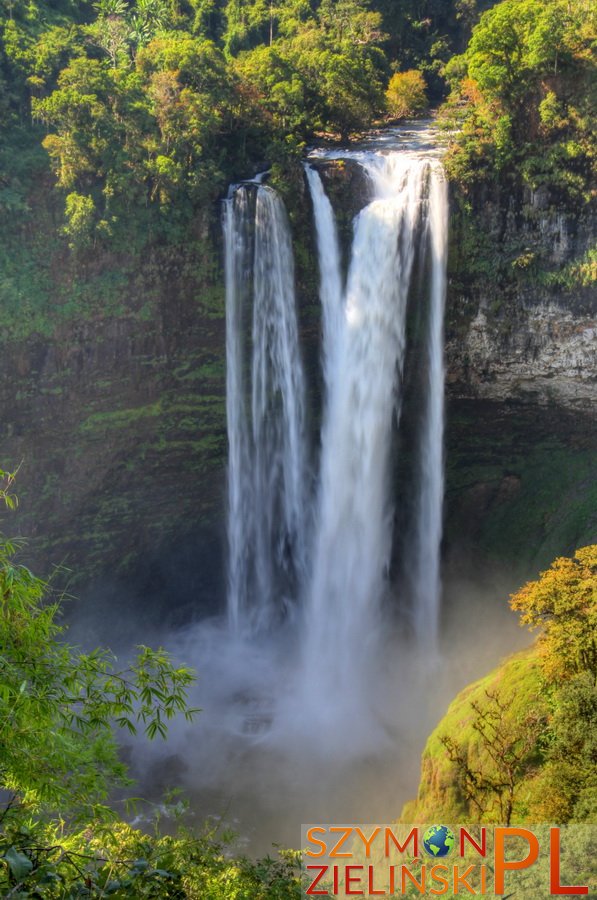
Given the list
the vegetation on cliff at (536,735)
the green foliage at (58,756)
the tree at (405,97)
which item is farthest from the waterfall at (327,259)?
the green foliage at (58,756)

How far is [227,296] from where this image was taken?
21.7m

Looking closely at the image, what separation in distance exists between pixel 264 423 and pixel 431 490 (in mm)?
5279

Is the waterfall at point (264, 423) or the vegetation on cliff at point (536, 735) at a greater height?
the waterfall at point (264, 423)

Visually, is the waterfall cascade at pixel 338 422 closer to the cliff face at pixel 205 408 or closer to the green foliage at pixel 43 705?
the cliff face at pixel 205 408

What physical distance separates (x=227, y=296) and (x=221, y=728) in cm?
1148

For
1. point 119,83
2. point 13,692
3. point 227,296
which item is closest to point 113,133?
point 119,83

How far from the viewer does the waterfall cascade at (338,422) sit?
68.5 ft

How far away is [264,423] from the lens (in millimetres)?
22391

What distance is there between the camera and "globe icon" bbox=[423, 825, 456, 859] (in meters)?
10.4

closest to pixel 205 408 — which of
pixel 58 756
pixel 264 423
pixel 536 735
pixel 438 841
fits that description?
pixel 264 423

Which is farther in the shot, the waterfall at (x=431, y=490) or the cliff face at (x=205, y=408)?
the waterfall at (x=431, y=490)

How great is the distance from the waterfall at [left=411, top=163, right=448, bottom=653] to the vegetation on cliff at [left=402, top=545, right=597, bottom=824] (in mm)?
7876

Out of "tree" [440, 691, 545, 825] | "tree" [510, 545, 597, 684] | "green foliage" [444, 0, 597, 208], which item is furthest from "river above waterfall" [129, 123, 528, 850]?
"tree" [510, 545, 597, 684]

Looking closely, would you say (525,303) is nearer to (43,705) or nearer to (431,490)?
(431,490)
